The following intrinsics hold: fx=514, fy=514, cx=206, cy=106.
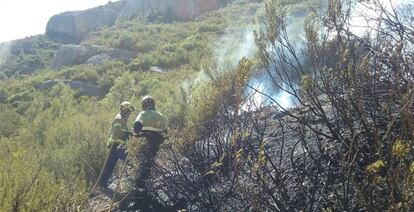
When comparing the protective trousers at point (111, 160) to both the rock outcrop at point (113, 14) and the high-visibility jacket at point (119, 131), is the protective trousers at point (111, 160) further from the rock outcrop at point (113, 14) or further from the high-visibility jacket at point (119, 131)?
the rock outcrop at point (113, 14)

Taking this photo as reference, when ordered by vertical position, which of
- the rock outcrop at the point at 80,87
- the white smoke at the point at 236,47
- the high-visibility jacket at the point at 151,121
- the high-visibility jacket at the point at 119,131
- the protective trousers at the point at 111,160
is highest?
the white smoke at the point at 236,47

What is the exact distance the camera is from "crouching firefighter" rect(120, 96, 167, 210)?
584 centimetres

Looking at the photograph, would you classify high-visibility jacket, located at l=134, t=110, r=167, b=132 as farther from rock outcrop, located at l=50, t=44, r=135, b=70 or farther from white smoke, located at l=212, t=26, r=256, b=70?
rock outcrop, located at l=50, t=44, r=135, b=70

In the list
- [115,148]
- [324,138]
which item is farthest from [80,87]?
[324,138]

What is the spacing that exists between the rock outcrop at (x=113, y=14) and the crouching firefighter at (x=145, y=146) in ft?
104

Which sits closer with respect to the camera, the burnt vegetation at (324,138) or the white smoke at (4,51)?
the burnt vegetation at (324,138)

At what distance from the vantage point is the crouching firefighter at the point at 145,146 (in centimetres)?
584

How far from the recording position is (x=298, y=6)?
20.0m

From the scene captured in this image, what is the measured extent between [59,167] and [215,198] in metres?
2.88

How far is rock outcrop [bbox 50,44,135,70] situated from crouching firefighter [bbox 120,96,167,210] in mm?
17430

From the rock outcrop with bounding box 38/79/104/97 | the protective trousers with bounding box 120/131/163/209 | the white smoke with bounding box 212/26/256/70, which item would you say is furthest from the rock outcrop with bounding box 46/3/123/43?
the protective trousers with bounding box 120/131/163/209

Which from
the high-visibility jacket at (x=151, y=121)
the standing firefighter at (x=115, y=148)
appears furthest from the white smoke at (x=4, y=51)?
the high-visibility jacket at (x=151, y=121)

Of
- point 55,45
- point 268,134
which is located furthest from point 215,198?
point 55,45

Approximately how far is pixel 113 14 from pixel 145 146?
150 feet
